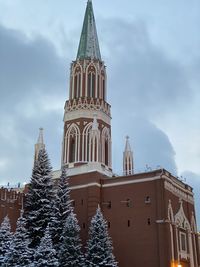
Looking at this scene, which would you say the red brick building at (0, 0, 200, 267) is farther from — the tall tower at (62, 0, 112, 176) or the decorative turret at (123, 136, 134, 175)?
the decorative turret at (123, 136, 134, 175)

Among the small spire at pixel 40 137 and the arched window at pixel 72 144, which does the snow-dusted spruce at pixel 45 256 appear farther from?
the small spire at pixel 40 137

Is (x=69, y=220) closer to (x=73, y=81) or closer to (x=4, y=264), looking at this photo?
(x=4, y=264)

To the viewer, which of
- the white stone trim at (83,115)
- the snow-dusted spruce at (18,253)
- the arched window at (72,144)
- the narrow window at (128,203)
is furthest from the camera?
the white stone trim at (83,115)

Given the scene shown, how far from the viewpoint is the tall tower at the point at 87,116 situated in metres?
47.2

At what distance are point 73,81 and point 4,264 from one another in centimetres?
2425

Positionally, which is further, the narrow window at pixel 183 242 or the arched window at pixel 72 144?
the arched window at pixel 72 144

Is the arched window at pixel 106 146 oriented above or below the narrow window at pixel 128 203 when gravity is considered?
above

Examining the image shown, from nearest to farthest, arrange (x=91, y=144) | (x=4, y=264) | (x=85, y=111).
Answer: (x=4, y=264), (x=91, y=144), (x=85, y=111)

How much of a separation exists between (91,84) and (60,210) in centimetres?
1696

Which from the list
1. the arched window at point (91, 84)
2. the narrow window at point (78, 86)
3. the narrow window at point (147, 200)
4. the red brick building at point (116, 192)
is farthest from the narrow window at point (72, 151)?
the narrow window at point (147, 200)

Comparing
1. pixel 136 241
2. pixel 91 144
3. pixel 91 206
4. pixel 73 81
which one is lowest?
pixel 136 241

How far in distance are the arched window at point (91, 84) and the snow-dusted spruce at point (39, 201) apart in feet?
36.6


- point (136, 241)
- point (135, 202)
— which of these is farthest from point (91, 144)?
point (136, 241)

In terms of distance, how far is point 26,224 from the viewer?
3984cm
